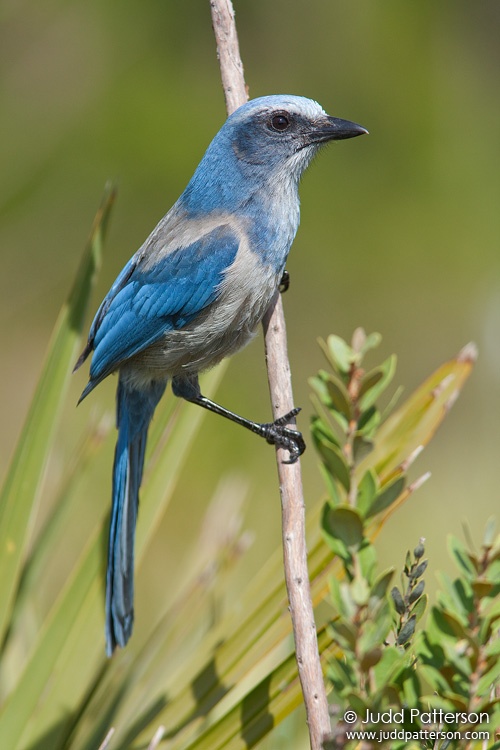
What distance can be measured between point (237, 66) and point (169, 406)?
915 millimetres

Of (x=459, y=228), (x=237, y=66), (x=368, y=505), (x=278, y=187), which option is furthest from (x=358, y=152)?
(x=368, y=505)

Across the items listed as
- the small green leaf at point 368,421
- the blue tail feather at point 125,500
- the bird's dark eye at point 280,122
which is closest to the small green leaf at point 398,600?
the small green leaf at point 368,421

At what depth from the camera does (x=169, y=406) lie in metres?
2.59

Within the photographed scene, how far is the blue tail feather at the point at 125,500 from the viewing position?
7.73 feet

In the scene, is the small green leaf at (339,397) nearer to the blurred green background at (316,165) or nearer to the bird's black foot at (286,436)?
the bird's black foot at (286,436)

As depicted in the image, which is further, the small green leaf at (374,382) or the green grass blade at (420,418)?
the green grass blade at (420,418)

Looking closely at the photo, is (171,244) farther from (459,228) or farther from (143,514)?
(459,228)

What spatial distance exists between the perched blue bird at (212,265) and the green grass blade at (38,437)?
0.37 meters

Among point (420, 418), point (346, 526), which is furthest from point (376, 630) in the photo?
point (420, 418)

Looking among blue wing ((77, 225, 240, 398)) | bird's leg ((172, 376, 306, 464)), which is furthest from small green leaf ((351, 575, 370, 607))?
blue wing ((77, 225, 240, 398))

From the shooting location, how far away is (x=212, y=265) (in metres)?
2.75

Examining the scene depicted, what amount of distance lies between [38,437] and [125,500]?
414 mm

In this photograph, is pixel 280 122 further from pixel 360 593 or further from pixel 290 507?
pixel 360 593

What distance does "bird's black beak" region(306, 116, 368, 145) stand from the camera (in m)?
2.76
